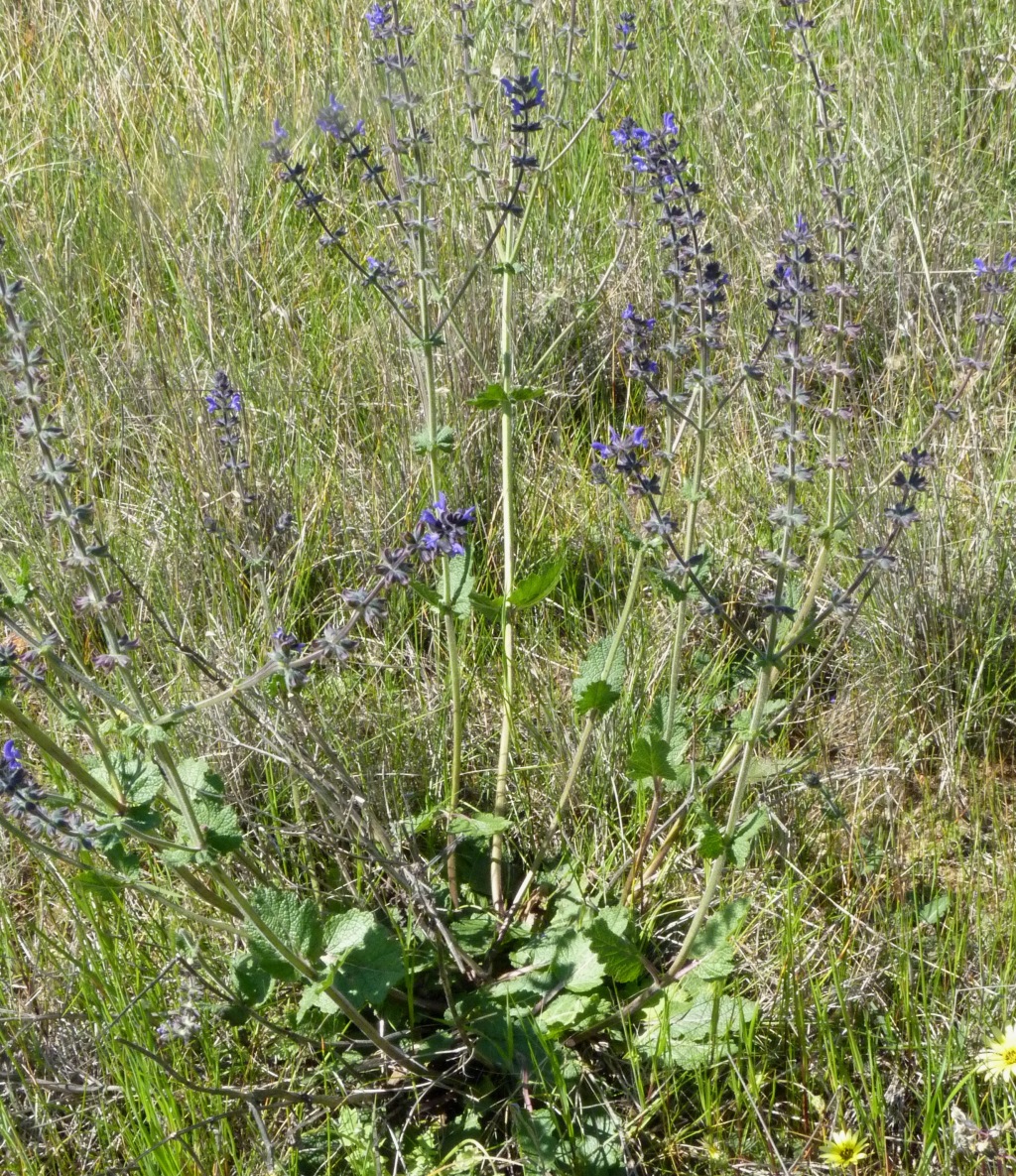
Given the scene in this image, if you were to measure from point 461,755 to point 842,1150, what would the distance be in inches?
49.1

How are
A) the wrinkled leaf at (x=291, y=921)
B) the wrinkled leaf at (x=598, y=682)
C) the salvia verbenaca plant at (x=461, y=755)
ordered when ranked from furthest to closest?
the wrinkled leaf at (x=598, y=682) → the wrinkled leaf at (x=291, y=921) → the salvia verbenaca plant at (x=461, y=755)

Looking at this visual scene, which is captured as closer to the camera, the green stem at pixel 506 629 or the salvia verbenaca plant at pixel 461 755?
the salvia verbenaca plant at pixel 461 755

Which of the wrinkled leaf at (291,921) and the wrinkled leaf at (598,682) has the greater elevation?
the wrinkled leaf at (598,682)

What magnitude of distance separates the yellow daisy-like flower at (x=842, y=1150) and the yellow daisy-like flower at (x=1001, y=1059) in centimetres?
23

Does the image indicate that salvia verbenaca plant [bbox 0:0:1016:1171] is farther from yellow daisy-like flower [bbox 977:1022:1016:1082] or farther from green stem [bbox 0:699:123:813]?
yellow daisy-like flower [bbox 977:1022:1016:1082]

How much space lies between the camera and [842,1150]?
6.03 ft

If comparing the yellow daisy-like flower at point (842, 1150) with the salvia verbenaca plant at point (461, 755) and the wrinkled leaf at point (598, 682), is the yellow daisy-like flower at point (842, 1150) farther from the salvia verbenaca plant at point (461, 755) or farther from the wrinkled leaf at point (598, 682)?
the wrinkled leaf at point (598, 682)

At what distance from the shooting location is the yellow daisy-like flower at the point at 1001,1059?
6.08 ft

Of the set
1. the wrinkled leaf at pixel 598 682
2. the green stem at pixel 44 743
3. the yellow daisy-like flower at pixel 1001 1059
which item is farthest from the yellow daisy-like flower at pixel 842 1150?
the green stem at pixel 44 743

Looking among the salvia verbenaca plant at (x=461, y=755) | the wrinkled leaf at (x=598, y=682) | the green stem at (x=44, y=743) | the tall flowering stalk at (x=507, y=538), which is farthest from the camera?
the tall flowering stalk at (x=507, y=538)

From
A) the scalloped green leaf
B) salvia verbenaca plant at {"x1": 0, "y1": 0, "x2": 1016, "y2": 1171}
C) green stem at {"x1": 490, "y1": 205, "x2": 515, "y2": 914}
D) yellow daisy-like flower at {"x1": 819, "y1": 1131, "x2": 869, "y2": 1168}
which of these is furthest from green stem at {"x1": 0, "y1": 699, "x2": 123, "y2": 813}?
yellow daisy-like flower at {"x1": 819, "y1": 1131, "x2": 869, "y2": 1168}

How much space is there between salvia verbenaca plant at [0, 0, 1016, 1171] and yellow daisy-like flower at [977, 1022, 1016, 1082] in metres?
0.40

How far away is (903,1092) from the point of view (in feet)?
6.59

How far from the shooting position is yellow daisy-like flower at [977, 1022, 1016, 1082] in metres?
1.85
